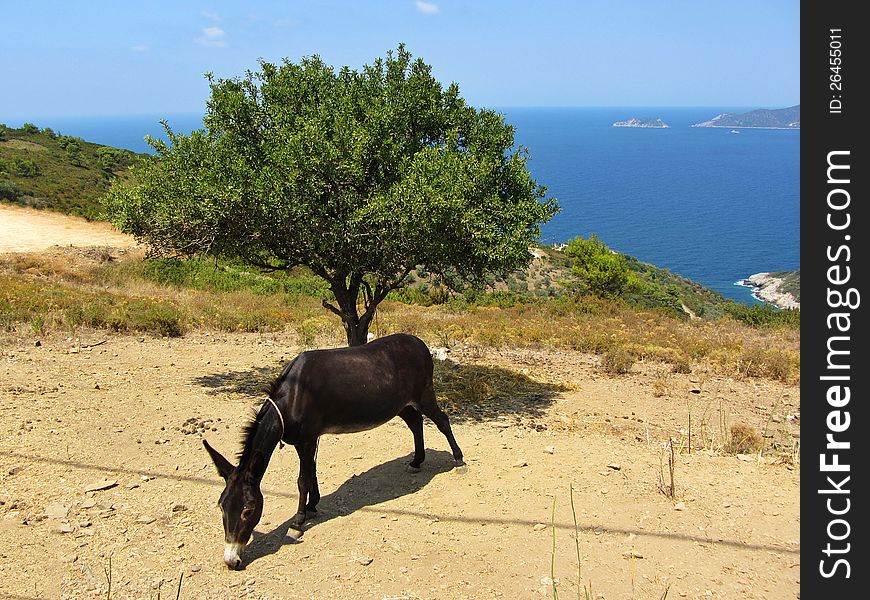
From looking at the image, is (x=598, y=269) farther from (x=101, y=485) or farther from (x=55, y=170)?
(x=55, y=170)

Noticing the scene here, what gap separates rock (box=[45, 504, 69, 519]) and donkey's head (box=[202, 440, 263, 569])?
2795 millimetres

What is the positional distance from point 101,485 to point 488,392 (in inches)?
318

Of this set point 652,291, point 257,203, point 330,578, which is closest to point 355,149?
point 257,203

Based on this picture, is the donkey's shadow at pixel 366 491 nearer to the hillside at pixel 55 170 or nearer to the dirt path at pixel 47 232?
the dirt path at pixel 47 232

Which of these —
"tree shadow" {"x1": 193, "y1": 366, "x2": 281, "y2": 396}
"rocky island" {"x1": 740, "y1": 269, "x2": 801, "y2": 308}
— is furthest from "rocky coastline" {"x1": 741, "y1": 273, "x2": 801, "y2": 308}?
"tree shadow" {"x1": 193, "y1": 366, "x2": 281, "y2": 396}

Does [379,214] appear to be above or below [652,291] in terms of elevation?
above

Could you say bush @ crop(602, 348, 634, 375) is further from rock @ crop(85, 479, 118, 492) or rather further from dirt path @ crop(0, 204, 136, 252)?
dirt path @ crop(0, 204, 136, 252)

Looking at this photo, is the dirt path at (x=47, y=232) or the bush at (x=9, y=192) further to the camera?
the bush at (x=9, y=192)

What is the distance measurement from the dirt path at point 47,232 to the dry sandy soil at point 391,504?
81.8 ft

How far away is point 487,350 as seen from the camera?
19.5 m

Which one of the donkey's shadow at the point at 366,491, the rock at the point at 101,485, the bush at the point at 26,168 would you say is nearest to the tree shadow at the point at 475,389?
the donkey's shadow at the point at 366,491

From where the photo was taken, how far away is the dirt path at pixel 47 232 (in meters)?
35.8

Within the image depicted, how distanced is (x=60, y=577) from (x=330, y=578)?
290 centimetres

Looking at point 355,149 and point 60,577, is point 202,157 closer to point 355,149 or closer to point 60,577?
point 355,149
